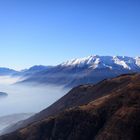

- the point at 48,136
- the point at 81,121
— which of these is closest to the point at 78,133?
the point at 81,121

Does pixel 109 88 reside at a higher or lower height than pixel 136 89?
higher

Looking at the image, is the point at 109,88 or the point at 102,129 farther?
the point at 109,88

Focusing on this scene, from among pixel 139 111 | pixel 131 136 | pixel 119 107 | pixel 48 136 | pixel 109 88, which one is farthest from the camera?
pixel 109 88

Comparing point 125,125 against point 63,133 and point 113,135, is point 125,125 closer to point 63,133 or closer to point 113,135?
point 113,135

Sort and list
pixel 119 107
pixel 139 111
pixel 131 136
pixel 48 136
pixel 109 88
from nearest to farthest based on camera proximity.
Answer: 1. pixel 131 136
2. pixel 139 111
3. pixel 119 107
4. pixel 48 136
5. pixel 109 88

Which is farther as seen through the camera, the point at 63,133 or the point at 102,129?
the point at 63,133

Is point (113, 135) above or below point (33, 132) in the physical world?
below

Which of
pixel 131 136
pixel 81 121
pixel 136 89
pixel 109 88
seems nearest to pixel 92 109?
pixel 81 121

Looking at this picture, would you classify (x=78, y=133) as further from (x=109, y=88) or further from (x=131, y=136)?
(x=109, y=88)

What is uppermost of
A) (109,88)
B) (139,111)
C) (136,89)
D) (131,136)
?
(109,88)
